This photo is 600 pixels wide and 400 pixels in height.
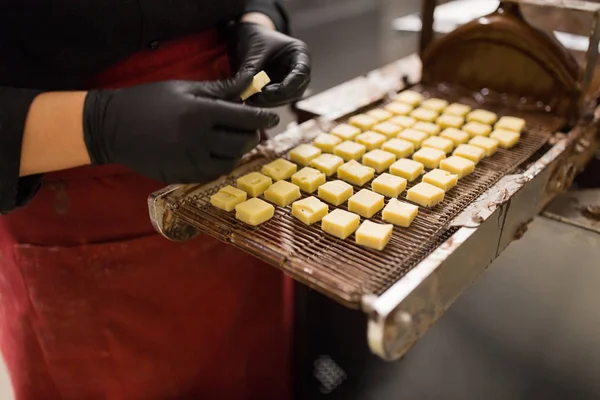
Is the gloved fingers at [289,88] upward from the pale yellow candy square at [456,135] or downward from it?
upward

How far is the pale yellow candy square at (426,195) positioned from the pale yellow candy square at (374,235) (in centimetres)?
16

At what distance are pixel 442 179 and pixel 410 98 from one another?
0.63 metres

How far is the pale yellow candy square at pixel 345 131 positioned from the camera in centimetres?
175

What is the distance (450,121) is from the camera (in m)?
1.84

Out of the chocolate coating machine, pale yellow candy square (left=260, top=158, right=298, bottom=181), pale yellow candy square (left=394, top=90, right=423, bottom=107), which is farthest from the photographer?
pale yellow candy square (left=394, top=90, right=423, bottom=107)

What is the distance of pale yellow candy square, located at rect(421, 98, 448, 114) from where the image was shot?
1.94 m

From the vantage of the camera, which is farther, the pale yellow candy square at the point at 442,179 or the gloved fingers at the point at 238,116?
the pale yellow candy square at the point at 442,179

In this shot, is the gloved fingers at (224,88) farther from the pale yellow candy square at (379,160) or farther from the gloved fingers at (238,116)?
the pale yellow candy square at (379,160)

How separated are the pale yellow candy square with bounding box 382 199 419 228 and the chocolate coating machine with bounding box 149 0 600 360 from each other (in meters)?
0.02

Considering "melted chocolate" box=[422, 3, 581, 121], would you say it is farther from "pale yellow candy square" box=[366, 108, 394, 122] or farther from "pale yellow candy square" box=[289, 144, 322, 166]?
"pale yellow candy square" box=[289, 144, 322, 166]

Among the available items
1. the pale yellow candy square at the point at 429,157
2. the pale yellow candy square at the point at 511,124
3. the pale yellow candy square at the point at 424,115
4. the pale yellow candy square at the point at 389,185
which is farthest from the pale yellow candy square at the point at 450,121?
the pale yellow candy square at the point at 389,185

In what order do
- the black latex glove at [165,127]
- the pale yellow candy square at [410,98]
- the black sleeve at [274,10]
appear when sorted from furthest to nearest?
the pale yellow candy square at [410,98] < the black sleeve at [274,10] < the black latex glove at [165,127]

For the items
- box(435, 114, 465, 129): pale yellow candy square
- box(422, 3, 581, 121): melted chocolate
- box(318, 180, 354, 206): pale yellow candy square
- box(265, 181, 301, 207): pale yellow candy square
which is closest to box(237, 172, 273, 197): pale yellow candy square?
box(265, 181, 301, 207): pale yellow candy square

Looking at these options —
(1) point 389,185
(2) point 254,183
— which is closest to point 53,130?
(2) point 254,183
